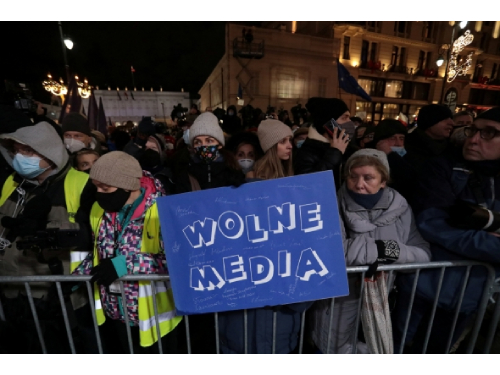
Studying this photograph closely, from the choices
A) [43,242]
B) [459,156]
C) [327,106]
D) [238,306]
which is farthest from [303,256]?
[327,106]

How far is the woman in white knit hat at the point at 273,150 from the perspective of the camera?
2.43 meters

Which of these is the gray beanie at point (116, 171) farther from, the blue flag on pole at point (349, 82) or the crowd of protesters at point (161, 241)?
the blue flag on pole at point (349, 82)

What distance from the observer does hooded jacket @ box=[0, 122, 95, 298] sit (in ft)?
6.31

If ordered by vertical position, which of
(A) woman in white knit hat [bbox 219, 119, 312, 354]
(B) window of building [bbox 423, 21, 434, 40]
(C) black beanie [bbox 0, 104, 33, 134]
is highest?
(B) window of building [bbox 423, 21, 434, 40]

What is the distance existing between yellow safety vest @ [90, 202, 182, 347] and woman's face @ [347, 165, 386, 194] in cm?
148

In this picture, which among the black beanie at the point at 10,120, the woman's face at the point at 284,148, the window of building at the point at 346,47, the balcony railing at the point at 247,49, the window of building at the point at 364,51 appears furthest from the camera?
the window of building at the point at 364,51

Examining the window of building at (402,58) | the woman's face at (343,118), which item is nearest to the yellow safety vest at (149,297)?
the woman's face at (343,118)

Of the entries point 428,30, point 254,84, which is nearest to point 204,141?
point 254,84

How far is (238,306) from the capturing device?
167 centimetres

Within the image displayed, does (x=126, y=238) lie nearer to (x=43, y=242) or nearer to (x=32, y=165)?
(x=43, y=242)

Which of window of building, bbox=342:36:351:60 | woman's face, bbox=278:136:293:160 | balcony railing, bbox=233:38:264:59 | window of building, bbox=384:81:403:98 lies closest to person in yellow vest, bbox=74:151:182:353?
woman's face, bbox=278:136:293:160

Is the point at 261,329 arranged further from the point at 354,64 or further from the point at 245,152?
the point at 354,64

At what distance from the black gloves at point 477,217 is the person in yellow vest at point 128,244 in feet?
6.57

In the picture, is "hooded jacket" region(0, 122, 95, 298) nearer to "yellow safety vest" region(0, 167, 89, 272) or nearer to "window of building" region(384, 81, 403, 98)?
"yellow safety vest" region(0, 167, 89, 272)
